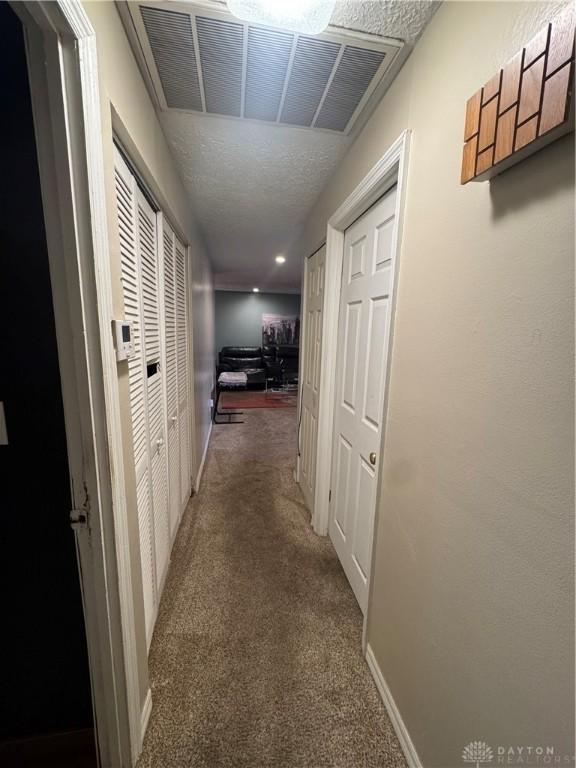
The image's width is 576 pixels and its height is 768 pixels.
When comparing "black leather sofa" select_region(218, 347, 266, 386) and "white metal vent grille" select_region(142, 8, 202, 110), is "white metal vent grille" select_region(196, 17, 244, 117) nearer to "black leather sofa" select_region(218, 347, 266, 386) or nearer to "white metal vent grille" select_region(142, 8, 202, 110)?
"white metal vent grille" select_region(142, 8, 202, 110)

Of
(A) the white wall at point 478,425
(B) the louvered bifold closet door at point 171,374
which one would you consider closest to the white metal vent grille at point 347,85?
(A) the white wall at point 478,425

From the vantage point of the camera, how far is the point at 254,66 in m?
1.07

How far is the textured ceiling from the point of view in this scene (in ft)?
2.89

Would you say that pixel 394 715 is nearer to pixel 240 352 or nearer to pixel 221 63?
pixel 221 63

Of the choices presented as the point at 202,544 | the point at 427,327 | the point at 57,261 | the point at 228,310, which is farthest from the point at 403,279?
the point at 228,310

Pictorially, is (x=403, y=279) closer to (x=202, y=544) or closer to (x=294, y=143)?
(x=294, y=143)

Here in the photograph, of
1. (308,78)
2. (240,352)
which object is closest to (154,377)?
(308,78)

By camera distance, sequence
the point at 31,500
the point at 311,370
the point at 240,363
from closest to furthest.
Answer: the point at 31,500, the point at 311,370, the point at 240,363

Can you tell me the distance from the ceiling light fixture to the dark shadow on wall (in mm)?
737

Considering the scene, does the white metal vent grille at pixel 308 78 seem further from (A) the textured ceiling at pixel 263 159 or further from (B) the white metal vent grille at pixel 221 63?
(B) the white metal vent grille at pixel 221 63

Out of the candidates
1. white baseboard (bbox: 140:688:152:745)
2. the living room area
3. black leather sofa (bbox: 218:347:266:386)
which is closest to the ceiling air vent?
white baseboard (bbox: 140:688:152:745)

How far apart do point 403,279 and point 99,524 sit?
124 centimetres

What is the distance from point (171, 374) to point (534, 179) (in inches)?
71.7

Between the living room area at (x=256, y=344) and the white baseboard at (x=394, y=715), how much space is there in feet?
16.9
